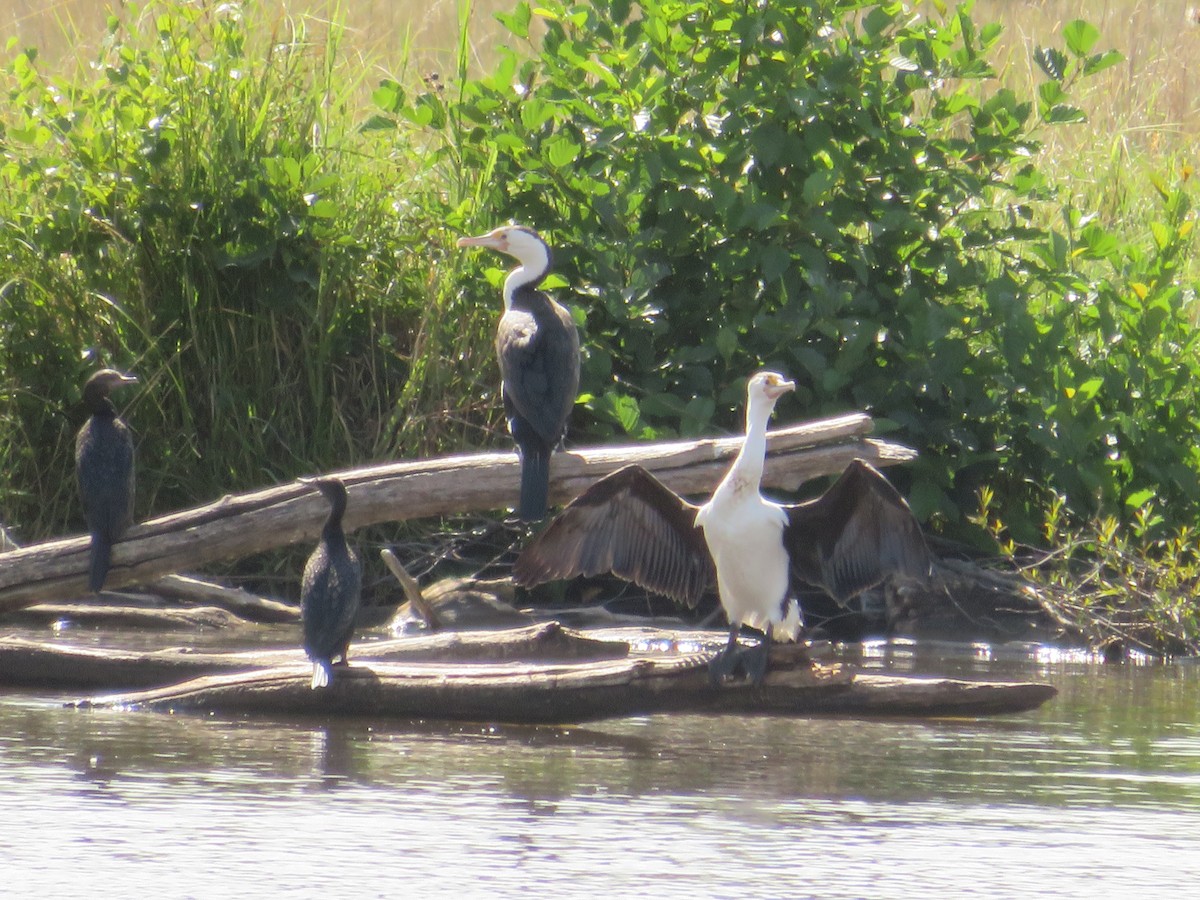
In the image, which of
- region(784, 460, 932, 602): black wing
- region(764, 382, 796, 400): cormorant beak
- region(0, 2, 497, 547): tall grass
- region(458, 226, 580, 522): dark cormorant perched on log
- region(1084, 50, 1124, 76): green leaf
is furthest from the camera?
region(0, 2, 497, 547): tall grass

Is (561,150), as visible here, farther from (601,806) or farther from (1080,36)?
(601,806)

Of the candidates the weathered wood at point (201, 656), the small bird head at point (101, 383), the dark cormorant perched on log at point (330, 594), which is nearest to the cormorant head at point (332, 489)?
the dark cormorant perched on log at point (330, 594)

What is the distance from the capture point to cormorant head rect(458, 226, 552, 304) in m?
6.66

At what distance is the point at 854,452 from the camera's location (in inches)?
220

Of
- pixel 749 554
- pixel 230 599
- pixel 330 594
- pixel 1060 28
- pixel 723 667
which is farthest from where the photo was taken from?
pixel 1060 28

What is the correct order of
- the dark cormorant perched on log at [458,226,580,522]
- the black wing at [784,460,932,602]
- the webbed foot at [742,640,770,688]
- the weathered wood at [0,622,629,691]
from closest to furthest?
the webbed foot at [742,640,770,688]
the black wing at [784,460,932,602]
the weathered wood at [0,622,629,691]
the dark cormorant perched on log at [458,226,580,522]

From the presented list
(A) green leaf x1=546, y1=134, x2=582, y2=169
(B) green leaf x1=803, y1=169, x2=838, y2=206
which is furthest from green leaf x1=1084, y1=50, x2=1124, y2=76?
(A) green leaf x1=546, y1=134, x2=582, y2=169

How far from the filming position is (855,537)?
5.27 m

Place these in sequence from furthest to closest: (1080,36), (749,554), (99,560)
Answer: (1080,36)
(99,560)
(749,554)

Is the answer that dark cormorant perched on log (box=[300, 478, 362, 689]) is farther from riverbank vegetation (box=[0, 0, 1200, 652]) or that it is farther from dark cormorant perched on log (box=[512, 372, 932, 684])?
riverbank vegetation (box=[0, 0, 1200, 652])

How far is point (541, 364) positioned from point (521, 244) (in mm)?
578

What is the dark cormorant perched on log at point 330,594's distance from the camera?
4.99 meters

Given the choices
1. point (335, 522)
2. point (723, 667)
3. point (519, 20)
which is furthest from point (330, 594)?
point (519, 20)

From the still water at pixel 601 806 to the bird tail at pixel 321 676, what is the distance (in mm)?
138
